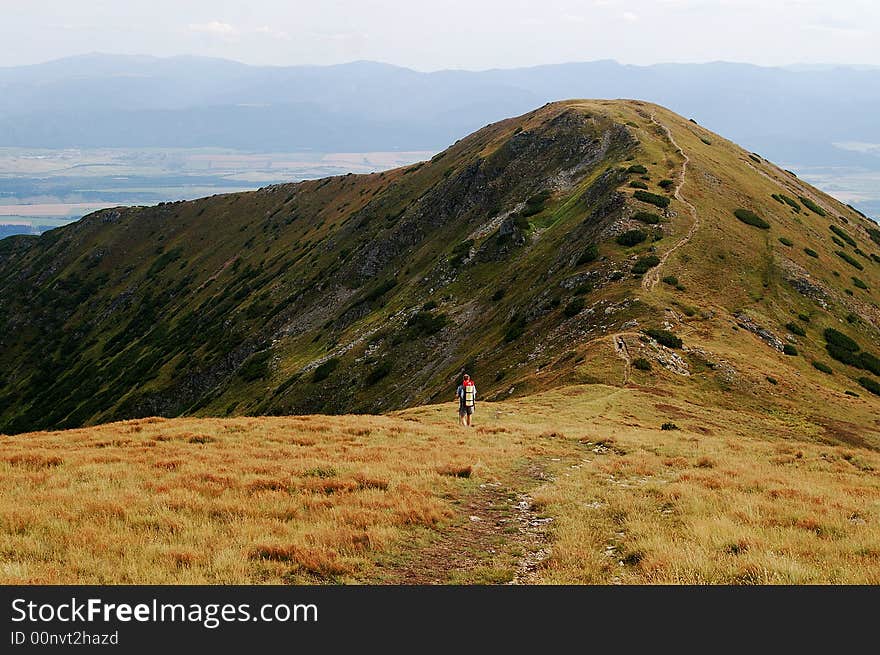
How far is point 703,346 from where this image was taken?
38.5 metres

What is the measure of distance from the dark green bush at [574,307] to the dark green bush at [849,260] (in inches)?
1465

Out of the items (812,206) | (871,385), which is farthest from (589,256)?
(812,206)

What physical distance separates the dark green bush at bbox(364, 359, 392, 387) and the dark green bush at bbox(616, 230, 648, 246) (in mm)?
25921

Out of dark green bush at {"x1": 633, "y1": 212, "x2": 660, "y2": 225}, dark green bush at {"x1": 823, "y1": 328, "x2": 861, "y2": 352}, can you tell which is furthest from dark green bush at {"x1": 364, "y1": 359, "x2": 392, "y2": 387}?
dark green bush at {"x1": 823, "y1": 328, "x2": 861, "y2": 352}

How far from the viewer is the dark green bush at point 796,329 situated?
4444cm

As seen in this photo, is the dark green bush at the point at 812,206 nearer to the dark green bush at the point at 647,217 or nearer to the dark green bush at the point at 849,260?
the dark green bush at the point at 849,260

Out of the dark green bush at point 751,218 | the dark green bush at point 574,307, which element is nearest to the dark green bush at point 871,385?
the dark green bush at point 574,307

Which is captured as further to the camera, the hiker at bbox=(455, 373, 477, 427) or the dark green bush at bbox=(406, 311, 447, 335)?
the dark green bush at bbox=(406, 311, 447, 335)

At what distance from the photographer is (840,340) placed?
149ft

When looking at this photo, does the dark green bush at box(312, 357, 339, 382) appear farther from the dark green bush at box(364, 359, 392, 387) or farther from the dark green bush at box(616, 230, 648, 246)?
the dark green bush at box(616, 230, 648, 246)

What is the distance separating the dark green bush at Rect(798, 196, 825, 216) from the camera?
259 feet

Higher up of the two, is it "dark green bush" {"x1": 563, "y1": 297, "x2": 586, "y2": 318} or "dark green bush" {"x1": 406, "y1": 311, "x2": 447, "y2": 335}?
"dark green bush" {"x1": 563, "y1": 297, "x2": 586, "y2": 318}
